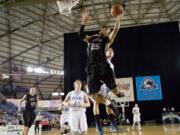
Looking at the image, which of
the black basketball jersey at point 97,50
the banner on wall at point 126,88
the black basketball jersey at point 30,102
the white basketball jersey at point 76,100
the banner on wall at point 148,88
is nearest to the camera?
the black basketball jersey at point 97,50

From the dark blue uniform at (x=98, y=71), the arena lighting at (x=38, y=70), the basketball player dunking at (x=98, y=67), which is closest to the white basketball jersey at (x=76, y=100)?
the basketball player dunking at (x=98, y=67)

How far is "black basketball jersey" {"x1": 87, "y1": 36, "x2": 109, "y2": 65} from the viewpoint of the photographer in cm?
439

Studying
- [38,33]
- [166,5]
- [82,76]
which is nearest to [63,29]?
[38,33]

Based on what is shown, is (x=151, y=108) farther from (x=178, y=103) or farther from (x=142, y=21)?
(x=142, y=21)

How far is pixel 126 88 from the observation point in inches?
692

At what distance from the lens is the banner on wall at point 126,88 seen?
17.5 meters

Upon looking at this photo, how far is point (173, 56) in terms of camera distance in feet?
57.4

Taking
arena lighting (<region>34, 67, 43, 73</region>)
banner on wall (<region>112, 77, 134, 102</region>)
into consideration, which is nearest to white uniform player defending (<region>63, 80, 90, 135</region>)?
banner on wall (<region>112, 77, 134, 102</region>)

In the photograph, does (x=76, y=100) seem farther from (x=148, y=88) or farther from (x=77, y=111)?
(x=148, y=88)

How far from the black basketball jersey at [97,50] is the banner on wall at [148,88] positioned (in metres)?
13.2

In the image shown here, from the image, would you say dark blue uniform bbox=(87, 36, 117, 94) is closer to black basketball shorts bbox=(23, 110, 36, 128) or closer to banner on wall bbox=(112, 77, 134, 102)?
black basketball shorts bbox=(23, 110, 36, 128)

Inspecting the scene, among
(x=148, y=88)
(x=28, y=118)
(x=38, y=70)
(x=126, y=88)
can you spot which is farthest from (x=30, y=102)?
(x=38, y=70)

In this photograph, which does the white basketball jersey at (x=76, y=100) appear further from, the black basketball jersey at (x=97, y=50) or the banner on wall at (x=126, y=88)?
the banner on wall at (x=126, y=88)

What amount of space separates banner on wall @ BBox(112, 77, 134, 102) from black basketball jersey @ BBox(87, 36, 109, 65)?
13.0 m
